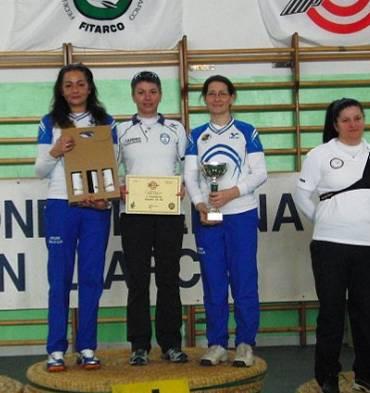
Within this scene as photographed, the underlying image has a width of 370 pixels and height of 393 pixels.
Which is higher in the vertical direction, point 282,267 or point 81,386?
point 282,267

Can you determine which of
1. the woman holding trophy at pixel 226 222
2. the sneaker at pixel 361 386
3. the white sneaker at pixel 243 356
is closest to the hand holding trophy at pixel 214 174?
the woman holding trophy at pixel 226 222

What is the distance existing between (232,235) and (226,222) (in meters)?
0.06

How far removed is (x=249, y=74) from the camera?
4961 millimetres

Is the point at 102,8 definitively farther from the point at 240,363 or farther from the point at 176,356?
the point at 240,363

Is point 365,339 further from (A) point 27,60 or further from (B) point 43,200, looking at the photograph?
(A) point 27,60

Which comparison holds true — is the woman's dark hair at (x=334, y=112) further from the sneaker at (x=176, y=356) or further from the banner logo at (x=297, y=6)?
the banner logo at (x=297, y=6)

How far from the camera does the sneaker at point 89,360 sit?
132 inches

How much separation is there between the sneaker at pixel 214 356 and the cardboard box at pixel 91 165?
81cm

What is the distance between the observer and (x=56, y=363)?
333cm

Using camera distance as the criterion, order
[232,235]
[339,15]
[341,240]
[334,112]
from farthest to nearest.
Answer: [339,15] → [232,235] → [334,112] → [341,240]

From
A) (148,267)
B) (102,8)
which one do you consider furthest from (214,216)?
(102,8)

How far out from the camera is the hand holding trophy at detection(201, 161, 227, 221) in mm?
3266

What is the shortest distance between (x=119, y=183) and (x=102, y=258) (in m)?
0.34

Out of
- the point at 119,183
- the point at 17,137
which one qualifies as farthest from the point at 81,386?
the point at 17,137
